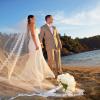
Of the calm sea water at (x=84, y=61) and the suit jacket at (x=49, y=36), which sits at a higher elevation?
the suit jacket at (x=49, y=36)

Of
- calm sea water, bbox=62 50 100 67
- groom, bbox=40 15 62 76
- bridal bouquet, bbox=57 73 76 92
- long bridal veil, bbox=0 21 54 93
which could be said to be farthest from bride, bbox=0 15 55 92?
calm sea water, bbox=62 50 100 67

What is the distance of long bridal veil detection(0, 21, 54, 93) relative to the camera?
889 centimetres

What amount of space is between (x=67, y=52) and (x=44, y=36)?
42.1 meters

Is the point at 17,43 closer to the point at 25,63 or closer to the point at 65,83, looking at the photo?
the point at 25,63

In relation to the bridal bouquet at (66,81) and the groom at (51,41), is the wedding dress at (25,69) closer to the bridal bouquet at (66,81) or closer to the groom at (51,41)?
the bridal bouquet at (66,81)

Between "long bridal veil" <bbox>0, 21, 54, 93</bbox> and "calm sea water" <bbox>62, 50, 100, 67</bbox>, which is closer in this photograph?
"long bridal veil" <bbox>0, 21, 54, 93</bbox>

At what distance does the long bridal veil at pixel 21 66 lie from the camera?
8.89 metres

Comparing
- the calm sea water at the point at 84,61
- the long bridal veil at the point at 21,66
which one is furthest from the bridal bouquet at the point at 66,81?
the calm sea water at the point at 84,61

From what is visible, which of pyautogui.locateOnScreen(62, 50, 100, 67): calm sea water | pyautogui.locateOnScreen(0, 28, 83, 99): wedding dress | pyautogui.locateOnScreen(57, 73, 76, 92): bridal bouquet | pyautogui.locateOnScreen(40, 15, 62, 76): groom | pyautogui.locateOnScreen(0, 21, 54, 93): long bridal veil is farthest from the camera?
pyautogui.locateOnScreen(62, 50, 100, 67): calm sea water

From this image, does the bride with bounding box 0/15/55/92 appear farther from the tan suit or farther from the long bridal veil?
the tan suit

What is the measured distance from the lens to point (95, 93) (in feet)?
27.3

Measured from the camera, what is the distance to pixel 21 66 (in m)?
9.35

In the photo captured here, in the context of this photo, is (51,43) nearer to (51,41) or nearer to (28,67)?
(51,41)

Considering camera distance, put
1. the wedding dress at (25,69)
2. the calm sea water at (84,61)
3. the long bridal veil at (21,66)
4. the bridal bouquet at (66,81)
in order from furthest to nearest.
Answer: the calm sea water at (84,61) → the long bridal veil at (21,66) → the wedding dress at (25,69) → the bridal bouquet at (66,81)
